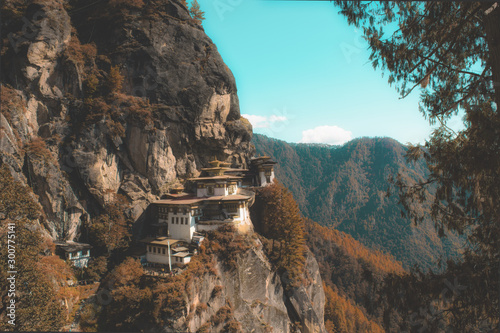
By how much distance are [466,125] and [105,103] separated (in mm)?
27564

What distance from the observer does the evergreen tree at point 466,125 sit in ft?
19.5

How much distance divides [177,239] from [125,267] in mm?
4714

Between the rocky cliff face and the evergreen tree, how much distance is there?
23155 mm

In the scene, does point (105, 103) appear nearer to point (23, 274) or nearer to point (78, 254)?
point (78, 254)

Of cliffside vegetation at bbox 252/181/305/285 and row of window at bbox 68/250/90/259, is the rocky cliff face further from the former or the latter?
cliffside vegetation at bbox 252/181/305/285

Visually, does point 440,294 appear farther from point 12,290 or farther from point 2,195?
point 2,195

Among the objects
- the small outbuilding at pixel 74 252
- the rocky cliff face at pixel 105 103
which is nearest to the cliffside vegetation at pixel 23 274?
the rocky cliff face at pixel 105 103

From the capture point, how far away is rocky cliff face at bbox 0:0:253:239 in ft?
70.3

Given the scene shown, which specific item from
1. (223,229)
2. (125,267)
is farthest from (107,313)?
(223,229)

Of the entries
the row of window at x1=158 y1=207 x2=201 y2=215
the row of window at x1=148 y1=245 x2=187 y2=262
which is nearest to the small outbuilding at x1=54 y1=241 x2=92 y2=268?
the row of window at x1=148 y1=245 x2=187 y2=262

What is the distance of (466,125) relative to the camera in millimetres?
6961

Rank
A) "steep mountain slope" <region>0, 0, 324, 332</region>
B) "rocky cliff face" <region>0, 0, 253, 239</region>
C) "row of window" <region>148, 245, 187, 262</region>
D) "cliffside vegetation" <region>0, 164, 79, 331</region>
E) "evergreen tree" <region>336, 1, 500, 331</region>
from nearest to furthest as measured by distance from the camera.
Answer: "evergreen tree" <region>336, 1, 500, 331</region>
"cliffside vegetation" <region>0, 164, 79, 331</region>
"steep mountain slope" <region>0, 0, 324, 332</region>
"row of window" <region>148, 245, 187, 262</region>
"rocky cliff face" <region>0, 0, 253, 239</region>

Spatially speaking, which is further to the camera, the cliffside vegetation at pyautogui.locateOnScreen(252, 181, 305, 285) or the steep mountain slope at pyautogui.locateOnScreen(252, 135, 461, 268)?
the steep mountain slope at pyautogui.locateOnScreen(252, 135, 461, 268)

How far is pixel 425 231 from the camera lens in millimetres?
134750
